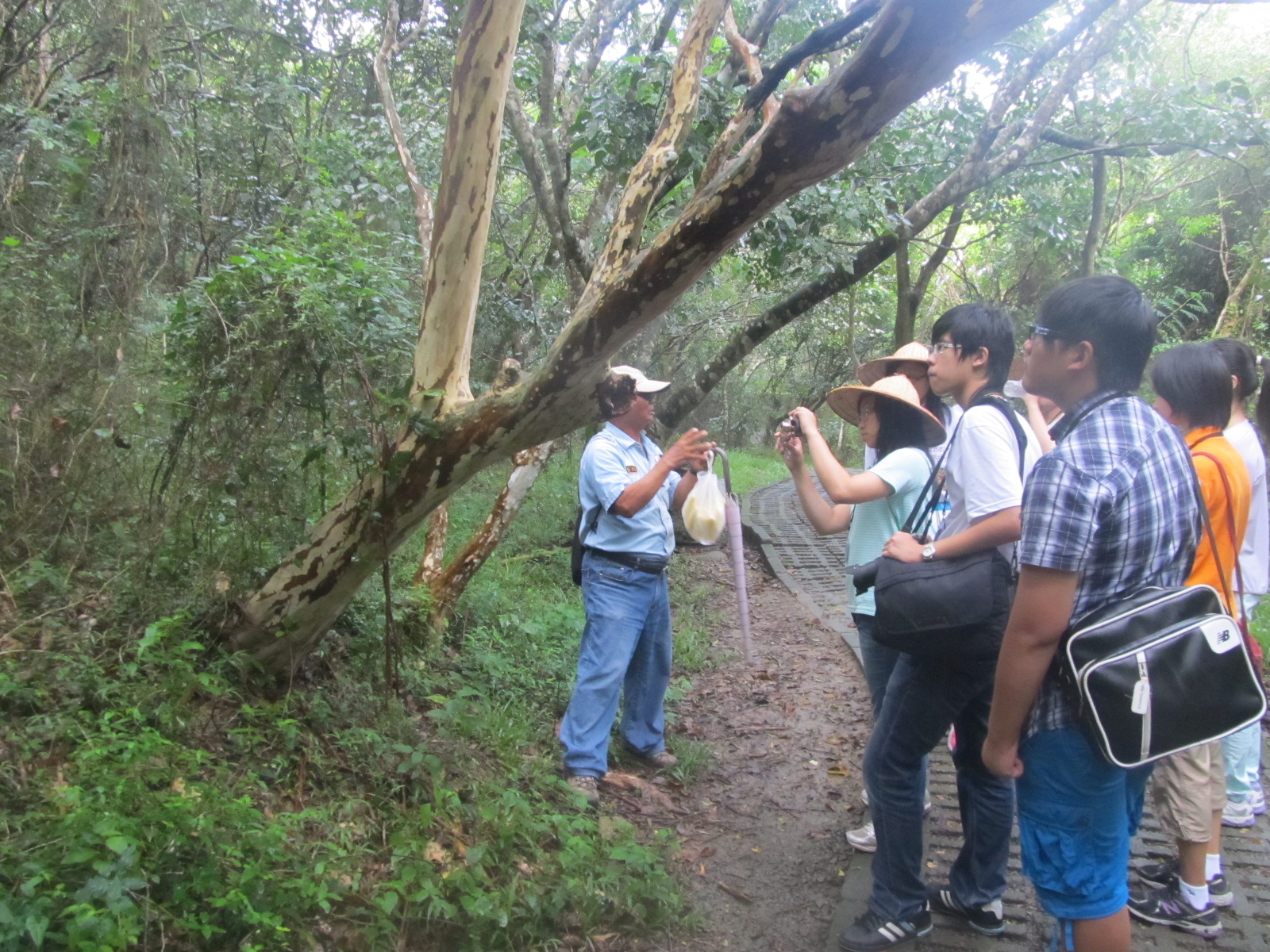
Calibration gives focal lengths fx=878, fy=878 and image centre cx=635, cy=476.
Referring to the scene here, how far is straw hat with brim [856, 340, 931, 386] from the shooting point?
134 inches

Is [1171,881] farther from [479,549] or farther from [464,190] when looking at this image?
[479,549]

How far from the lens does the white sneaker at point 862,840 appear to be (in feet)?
11.9

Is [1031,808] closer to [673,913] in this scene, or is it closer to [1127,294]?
[1127,294]

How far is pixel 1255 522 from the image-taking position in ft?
10.6

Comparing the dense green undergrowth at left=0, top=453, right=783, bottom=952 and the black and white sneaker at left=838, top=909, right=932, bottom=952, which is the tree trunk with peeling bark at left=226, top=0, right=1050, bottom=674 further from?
the black and white sneaker at left=838, top=909, right=932, bottom=952

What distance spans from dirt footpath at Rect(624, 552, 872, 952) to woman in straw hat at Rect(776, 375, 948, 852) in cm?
62

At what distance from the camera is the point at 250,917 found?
2.27m

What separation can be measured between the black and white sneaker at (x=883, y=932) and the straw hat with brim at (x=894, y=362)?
1926 mm

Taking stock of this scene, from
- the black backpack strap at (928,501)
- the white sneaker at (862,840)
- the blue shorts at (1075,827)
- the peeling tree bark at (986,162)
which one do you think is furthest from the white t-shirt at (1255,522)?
the peeling tree bark at (986,162)

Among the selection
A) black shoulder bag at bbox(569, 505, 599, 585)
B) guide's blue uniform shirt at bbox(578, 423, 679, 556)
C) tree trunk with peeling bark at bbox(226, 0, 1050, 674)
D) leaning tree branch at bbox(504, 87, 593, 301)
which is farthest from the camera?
leaning tree branch at bbox(504, 87, 593, 301)

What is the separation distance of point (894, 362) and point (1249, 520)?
1.41 meters

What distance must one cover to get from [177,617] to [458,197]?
1994mm

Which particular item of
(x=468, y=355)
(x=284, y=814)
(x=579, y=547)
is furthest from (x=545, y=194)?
(x=284, y=814)

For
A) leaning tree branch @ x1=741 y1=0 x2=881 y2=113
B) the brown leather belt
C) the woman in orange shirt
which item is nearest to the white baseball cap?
the brown leather belt
